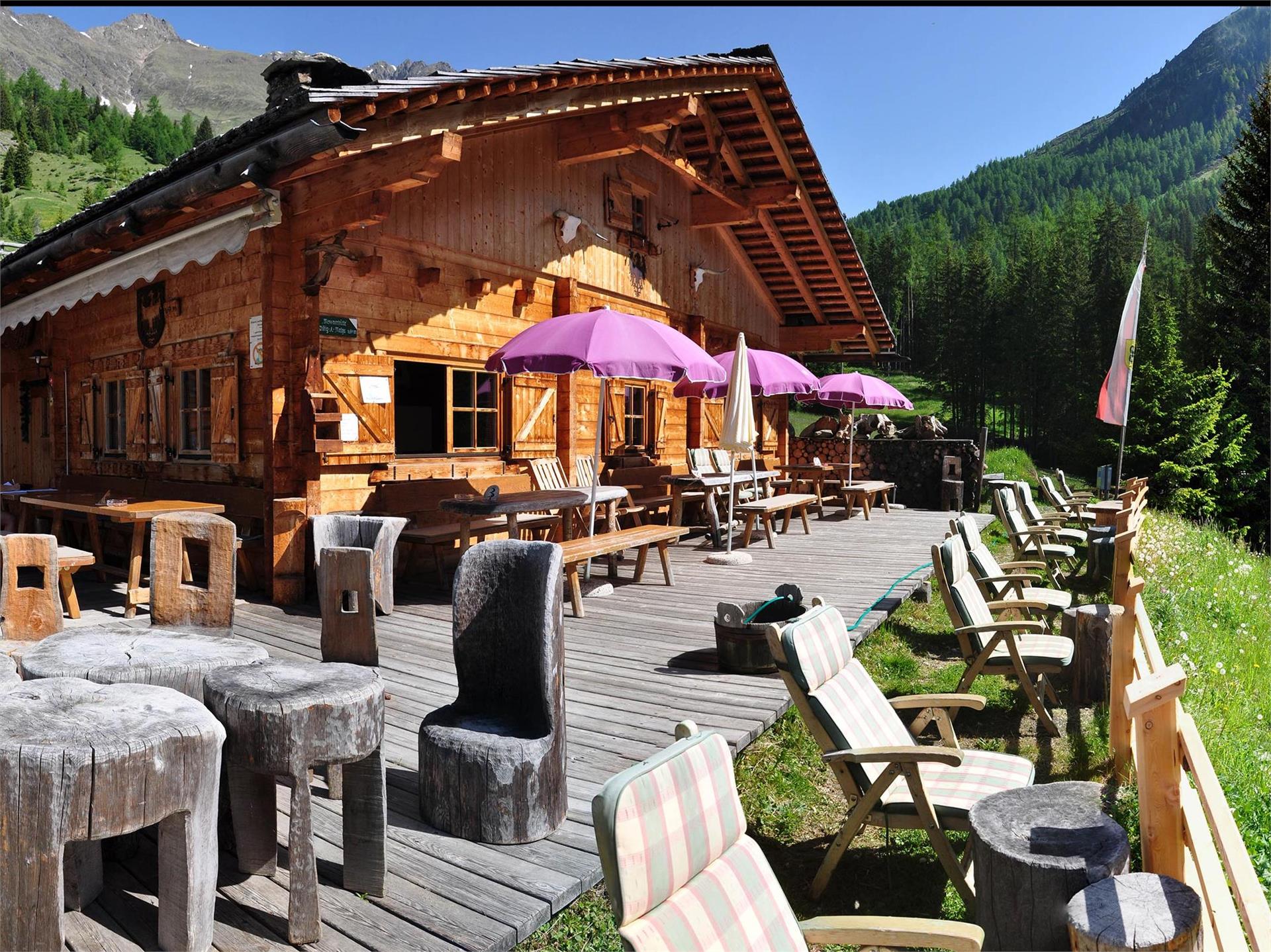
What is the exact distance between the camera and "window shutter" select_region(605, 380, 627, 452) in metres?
11.2

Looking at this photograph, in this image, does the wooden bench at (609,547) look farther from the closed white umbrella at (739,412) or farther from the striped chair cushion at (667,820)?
the striped chair cushion at (667,820)

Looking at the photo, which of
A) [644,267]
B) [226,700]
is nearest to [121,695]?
[226,700]

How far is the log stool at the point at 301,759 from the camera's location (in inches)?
96.3

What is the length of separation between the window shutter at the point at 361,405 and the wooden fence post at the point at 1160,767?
6.32 metres

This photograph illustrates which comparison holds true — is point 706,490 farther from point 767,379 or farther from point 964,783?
point 964,783

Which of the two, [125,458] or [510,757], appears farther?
[125,458]

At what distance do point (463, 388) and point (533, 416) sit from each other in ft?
3.48

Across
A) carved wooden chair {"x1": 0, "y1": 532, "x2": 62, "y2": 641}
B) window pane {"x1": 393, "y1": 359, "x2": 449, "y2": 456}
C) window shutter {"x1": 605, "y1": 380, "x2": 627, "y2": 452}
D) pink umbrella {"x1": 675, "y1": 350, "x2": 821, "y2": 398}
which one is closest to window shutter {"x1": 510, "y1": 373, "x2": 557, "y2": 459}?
window pane {"x1": 393, "y1": 359, "x2": 449, "y2": 456}

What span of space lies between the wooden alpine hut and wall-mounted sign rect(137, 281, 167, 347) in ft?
0.12

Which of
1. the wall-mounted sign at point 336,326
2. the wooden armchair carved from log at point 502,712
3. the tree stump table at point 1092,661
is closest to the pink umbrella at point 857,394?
the wall-mounted sign at point 336,326

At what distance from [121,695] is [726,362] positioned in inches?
344

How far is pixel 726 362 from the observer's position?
34.4 ft

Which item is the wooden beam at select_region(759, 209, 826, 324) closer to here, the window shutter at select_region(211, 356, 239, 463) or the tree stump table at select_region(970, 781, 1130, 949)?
the window shutter at select_region(211, 356, 239, 463)

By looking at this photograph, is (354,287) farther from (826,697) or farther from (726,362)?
(826,697)
